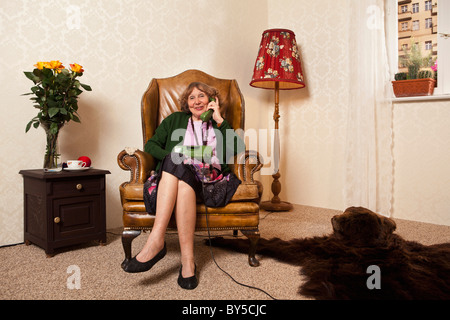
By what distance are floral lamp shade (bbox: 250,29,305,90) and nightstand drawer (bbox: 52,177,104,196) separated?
1696 millimetres

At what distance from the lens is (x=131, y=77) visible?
263 centimetres

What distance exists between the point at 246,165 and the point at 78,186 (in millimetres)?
1038

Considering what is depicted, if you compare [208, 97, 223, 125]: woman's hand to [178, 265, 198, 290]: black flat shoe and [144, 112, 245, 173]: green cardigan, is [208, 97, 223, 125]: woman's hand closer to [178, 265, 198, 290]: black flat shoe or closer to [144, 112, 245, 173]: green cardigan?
[144, 112, 245, 173]: green cardigan

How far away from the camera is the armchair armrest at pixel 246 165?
6.04ft

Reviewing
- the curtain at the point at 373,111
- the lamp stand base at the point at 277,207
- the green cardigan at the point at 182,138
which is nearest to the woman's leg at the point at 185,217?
the green cardigan at the point at 182,138

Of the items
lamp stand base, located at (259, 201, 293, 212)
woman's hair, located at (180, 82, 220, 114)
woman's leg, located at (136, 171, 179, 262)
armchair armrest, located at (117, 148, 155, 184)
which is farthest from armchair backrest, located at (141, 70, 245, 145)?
lamp stand base, located at (259, 201, 293, 212)

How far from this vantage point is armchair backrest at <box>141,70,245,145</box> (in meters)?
2.19

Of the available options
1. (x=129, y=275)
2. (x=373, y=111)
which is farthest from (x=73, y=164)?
(x=373, y=111)

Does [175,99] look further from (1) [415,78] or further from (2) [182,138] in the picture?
(1) [415,78]

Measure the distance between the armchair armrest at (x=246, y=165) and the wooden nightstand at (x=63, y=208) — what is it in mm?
899

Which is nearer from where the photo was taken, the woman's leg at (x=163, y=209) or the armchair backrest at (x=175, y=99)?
the woman's leg at (x=163, y=209)

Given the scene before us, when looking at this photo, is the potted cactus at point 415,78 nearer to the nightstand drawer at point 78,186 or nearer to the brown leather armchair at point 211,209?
the brown leather armchair at point 211,209

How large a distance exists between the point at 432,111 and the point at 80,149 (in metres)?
2.74
